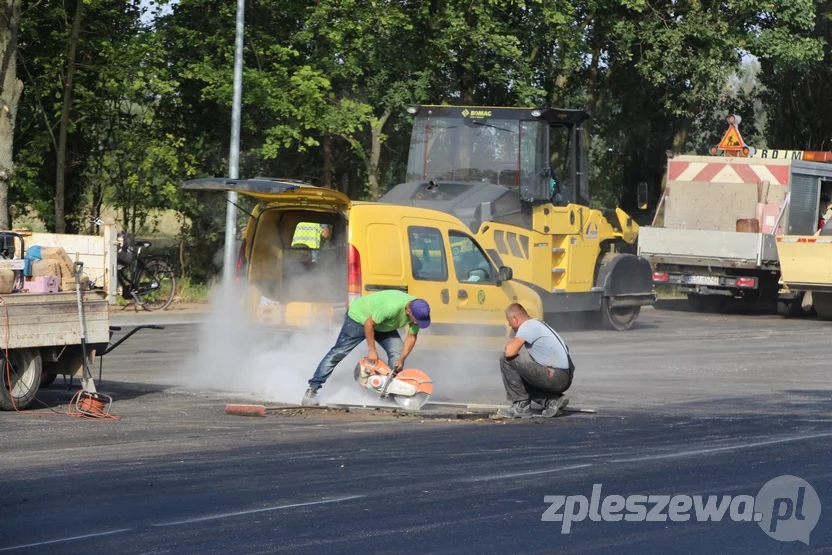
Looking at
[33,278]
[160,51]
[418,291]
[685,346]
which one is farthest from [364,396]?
[160,51]

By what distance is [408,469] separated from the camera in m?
8.70

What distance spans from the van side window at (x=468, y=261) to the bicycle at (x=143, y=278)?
27.4ft

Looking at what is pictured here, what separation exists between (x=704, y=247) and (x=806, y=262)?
1.97 meters

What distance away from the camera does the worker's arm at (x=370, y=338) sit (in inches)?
453

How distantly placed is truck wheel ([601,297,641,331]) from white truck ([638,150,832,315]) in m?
3.18

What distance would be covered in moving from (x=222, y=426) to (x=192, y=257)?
1695cm

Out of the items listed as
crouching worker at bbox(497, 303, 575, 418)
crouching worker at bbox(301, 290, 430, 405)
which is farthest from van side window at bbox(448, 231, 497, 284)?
crouching worker at bbox(497, 303, 575, 418)

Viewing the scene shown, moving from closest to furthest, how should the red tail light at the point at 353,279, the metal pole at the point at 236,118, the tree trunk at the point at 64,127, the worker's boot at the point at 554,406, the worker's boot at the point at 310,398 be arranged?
the worker's boot at the point at 554,406 < the worker's boot at the point at 310,398 < the red tail light at the point at 353,279 < the metal pole at the point at 236,118 < the tree trunk at the point at 64,127

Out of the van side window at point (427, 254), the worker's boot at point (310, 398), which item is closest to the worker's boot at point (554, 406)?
the worker's boot at point (310, 398)

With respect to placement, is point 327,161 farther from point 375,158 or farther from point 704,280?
point 704,280

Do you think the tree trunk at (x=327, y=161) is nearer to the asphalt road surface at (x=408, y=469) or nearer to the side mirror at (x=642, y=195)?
the side mirror at (x=642, y=195)

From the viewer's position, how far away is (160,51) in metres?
23.8

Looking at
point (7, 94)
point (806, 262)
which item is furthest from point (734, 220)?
point (7, 94)

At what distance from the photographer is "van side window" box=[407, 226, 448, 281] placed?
1370 cm
